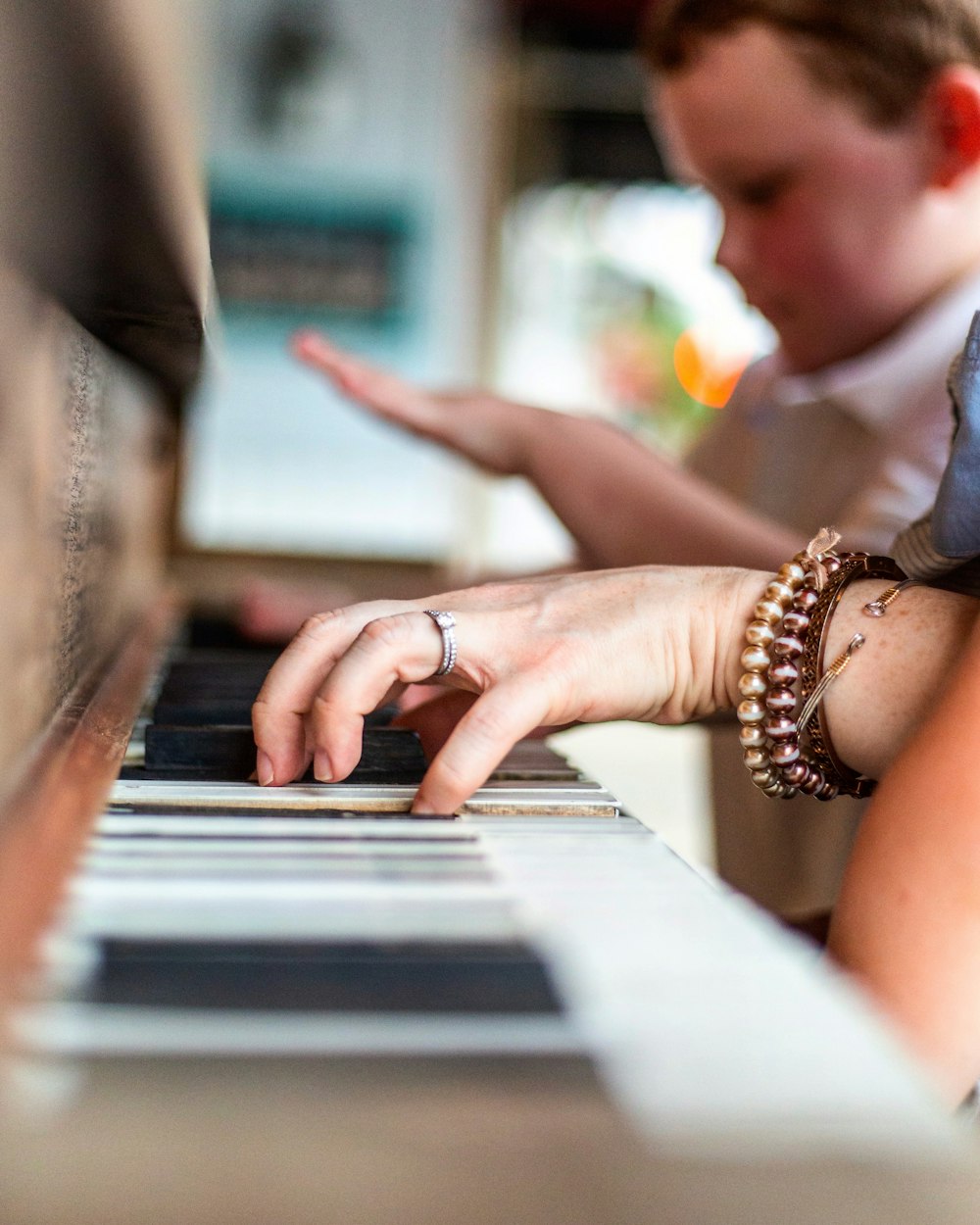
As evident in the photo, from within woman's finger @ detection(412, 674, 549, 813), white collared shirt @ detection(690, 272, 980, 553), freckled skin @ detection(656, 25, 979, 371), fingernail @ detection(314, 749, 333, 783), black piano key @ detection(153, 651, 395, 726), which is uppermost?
freckled skin @ detection(656, 25, 979, 371)

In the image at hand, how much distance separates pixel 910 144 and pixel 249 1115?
45.1 inches

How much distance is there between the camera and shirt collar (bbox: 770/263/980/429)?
1.21m

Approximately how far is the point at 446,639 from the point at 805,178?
32.4 inches

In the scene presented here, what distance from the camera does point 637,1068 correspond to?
0.94ft

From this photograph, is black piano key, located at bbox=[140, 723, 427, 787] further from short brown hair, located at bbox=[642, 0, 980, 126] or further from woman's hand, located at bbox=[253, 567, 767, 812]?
short brown hair, located at bbox=[642, 0, 980, 126]

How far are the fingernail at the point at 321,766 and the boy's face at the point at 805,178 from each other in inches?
34.0

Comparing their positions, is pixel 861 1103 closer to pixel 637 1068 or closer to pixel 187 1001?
pixel 637 1068

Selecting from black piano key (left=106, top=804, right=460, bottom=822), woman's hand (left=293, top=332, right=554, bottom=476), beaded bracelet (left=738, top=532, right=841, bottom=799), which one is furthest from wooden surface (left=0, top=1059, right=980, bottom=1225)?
woman's hand (left=293, top=332, right=554, bottom=476)

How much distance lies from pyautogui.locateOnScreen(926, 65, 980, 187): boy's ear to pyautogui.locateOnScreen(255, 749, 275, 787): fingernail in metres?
0.90

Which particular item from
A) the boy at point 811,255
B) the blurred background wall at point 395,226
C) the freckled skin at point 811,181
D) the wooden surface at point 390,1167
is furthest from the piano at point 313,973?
the blurred background wall at point 395,226

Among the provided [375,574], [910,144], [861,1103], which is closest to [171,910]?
[861,1103]

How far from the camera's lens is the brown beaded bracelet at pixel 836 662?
2.01 feet

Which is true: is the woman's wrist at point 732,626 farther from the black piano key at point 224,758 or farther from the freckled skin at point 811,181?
the freckled skin at point 811,181

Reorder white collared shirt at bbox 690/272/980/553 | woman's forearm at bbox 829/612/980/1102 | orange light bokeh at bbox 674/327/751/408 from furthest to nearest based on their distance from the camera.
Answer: orange light bokeh at bbox 674/327/751/408 → white collared shirt at bbox 690/272/980/553 → woman's forearm at bbox 829/612/980/1102
